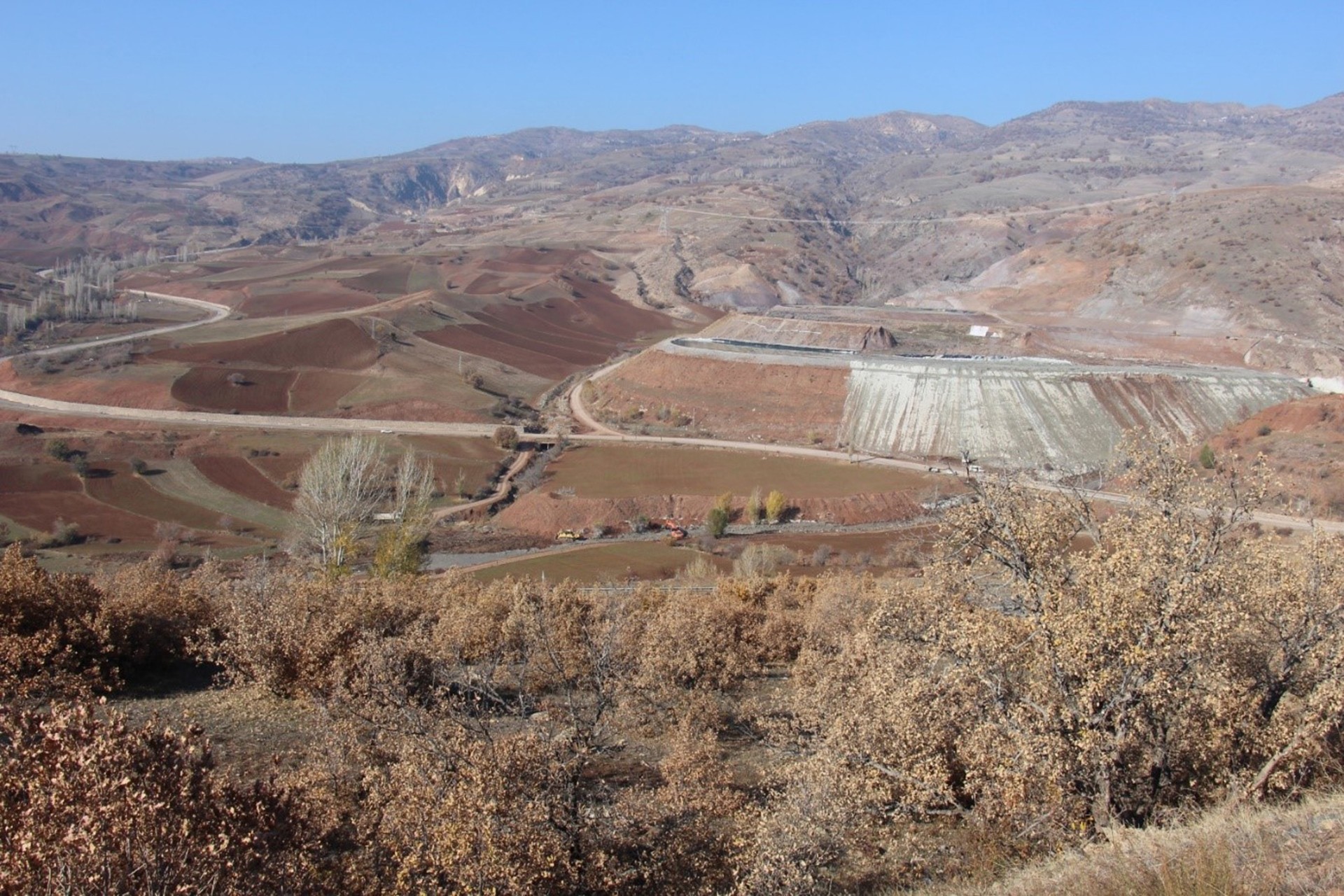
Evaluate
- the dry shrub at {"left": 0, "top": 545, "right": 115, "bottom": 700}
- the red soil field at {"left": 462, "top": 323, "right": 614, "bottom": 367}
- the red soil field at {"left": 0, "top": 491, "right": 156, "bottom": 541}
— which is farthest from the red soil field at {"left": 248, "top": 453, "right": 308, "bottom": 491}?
the red soil field at {"left": 462, "top": 323, "right": 614, "bottom": 367}

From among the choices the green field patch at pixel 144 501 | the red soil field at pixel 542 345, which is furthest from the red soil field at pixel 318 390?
the red soil field at pixel 542 345

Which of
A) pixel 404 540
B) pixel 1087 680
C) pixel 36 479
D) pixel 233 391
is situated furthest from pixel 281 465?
pixel 1087 680

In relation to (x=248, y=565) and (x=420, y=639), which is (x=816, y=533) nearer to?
(x=248, y=565)

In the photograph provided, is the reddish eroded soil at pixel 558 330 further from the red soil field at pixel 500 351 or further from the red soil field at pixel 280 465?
the red soil field at pixel 280 465

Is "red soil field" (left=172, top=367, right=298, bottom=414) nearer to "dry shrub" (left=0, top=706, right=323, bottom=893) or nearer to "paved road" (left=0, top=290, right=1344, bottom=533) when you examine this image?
"paved road" (left=0, top=290, right=1344, bottom=533)

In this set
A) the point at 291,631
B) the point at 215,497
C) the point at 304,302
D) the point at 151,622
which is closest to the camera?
the point at 291,631

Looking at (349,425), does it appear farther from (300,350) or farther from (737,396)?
(737,396)
